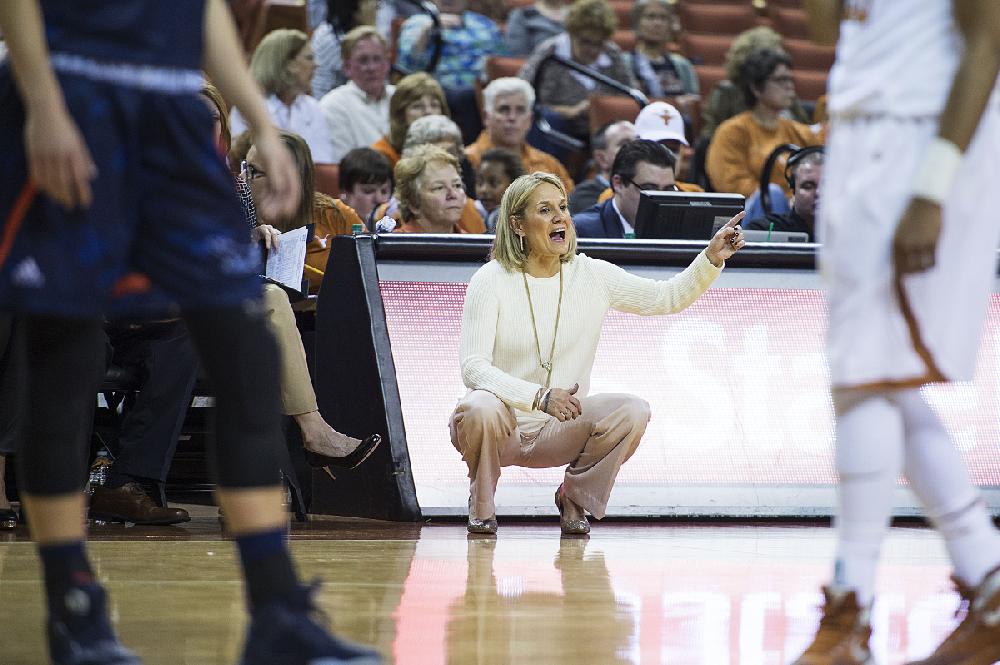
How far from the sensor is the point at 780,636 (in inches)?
97.3

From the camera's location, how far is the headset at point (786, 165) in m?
6.63

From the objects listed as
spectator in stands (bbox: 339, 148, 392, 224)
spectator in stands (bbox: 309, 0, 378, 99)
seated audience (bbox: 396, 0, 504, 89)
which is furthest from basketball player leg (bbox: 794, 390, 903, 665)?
seated audience (bbox: 396, 0, 504, 89)

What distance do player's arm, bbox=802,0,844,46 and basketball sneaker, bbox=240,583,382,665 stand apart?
112 centimetres

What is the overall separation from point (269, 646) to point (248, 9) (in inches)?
303

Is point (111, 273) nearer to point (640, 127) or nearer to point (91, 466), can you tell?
point (91, 466)

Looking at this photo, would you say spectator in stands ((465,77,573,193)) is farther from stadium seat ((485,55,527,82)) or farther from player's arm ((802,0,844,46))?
player's arm ((802,0,844,46))

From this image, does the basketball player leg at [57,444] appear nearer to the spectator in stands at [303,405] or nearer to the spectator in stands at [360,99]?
the spectator in stands at [303,405]

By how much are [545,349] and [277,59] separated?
3.45m

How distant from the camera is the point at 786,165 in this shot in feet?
22.5

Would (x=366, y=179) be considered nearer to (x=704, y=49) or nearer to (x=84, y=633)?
(x=84, y=633)

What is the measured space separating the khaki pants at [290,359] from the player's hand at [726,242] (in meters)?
1.22

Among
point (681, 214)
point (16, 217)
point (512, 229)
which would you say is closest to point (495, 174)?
point (681, 214)

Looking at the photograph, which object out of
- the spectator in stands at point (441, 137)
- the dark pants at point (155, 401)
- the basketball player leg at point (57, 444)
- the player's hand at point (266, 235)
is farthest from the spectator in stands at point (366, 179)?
the basketball player leg at point (57, 444)

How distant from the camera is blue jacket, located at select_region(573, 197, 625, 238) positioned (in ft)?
19.6
